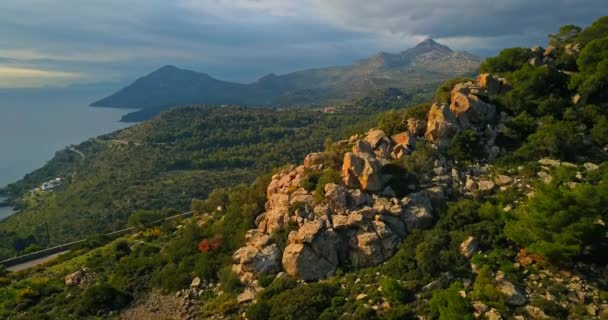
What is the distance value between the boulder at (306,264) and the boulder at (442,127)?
524 inches

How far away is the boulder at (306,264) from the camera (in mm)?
26094

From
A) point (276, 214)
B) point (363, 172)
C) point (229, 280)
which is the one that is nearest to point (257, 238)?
point (276, 214)

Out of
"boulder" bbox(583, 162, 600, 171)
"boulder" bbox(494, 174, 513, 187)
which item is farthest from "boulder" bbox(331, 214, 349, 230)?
"boulder" bbox(583, 162, 600, 171)

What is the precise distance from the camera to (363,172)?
2925 centimetres

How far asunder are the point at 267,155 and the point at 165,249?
3191 inches

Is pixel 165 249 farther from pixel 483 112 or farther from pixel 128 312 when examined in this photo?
pixel 483 112

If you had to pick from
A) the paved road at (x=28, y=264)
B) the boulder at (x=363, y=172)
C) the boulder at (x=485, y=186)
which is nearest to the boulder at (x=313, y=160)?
the boulder at (x=363, y=172)

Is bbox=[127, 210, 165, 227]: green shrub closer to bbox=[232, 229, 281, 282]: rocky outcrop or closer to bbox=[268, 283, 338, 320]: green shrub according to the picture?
bbox=[232, 229, 281, 282]: rocky outcrop

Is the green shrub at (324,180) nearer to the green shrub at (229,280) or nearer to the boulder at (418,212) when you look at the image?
the boulder at (418,212)

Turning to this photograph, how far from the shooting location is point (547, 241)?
71.4 ft

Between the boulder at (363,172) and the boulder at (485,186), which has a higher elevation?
the boulder at (363,172)

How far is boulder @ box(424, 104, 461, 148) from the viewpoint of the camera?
3316cm

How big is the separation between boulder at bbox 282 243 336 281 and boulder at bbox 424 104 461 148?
1330 centimetres

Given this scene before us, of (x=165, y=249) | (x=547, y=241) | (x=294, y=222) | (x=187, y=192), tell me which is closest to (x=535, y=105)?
(x=547, y=241)
